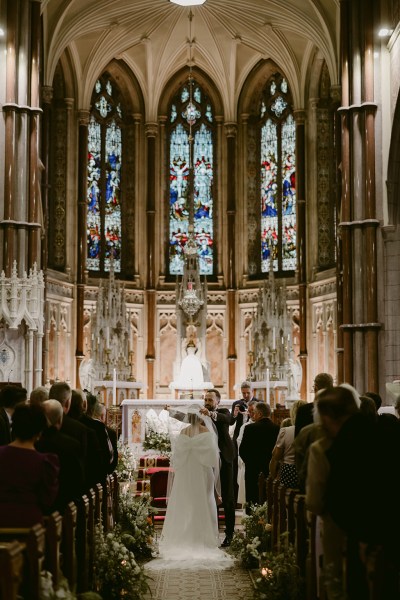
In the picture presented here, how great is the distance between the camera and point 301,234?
24.7 meters

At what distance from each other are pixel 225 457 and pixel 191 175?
16.8 metres

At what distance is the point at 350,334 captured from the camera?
1695cm

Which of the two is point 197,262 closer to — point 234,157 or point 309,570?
point 234,157

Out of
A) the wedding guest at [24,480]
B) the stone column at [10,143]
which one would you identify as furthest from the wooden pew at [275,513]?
the stone column at [10,143]

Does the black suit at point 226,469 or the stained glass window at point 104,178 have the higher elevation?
the stained glass window at point 104,178

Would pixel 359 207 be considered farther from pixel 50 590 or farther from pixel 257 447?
pixel 50 590

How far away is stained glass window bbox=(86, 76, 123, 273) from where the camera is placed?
25.6 metres

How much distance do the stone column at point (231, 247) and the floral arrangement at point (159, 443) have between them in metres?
9.68

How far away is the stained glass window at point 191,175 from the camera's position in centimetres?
2634

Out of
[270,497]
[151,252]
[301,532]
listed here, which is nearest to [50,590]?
[301,532]

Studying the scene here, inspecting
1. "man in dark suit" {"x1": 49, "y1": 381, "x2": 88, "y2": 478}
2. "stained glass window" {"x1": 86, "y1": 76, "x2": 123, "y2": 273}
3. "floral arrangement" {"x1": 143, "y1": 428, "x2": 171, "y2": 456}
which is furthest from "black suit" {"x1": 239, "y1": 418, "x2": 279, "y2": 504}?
"stained glass window" {"x1": 86, "y1": 76, "x2": 123, "y2": 273}

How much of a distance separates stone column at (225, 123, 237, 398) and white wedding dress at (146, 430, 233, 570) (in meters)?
14.7

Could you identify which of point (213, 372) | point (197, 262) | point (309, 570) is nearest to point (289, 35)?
point (197, 262)

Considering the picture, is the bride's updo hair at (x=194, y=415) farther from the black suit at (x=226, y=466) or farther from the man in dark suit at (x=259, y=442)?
the man in dark suit at (x=259, y=442)
